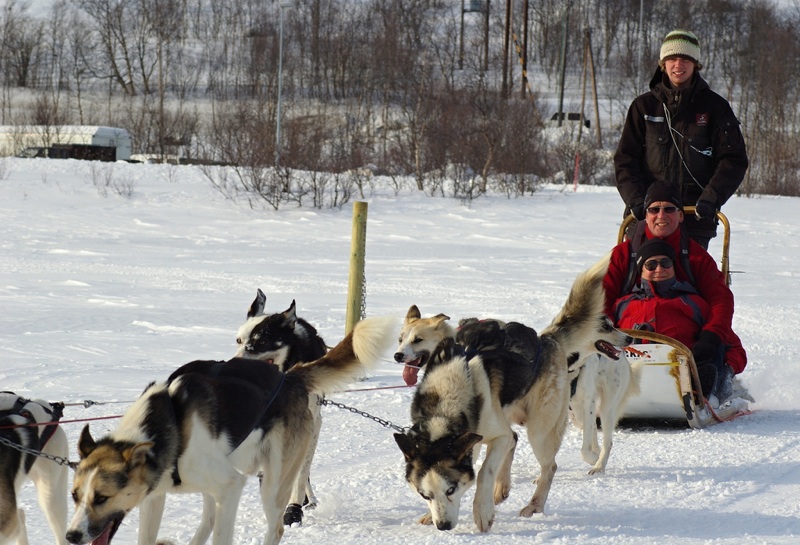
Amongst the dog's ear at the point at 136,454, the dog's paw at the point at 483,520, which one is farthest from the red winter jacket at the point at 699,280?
the dog's ear at the point at 136,454

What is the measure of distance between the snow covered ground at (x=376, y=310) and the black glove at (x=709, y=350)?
37 centimetres

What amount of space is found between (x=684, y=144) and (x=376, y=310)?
3455mm

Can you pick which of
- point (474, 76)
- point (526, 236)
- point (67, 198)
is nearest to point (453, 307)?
point (526, 236)

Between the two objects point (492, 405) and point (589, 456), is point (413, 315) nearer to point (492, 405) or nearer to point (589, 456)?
point (589, 456)

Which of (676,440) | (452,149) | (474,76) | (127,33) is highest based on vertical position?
(127,33)

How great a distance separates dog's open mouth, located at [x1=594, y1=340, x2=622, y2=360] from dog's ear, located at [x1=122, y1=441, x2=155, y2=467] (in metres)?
2.33

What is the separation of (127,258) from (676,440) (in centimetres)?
847

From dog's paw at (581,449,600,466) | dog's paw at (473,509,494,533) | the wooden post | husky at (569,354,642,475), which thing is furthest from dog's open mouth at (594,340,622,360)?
the wooden post

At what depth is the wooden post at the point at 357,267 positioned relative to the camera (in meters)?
6.61

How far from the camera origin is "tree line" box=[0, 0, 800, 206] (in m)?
20.1

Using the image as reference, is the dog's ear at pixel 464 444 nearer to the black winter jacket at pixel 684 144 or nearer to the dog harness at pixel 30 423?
the dog harness at pixel 30 423

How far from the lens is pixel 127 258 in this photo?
1184 centimetres

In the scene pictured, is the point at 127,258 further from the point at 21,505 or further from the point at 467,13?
the point at 467,13

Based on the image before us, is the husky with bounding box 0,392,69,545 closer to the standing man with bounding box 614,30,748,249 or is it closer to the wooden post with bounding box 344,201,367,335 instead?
the wooden post with bounding box 344,201,367,335
